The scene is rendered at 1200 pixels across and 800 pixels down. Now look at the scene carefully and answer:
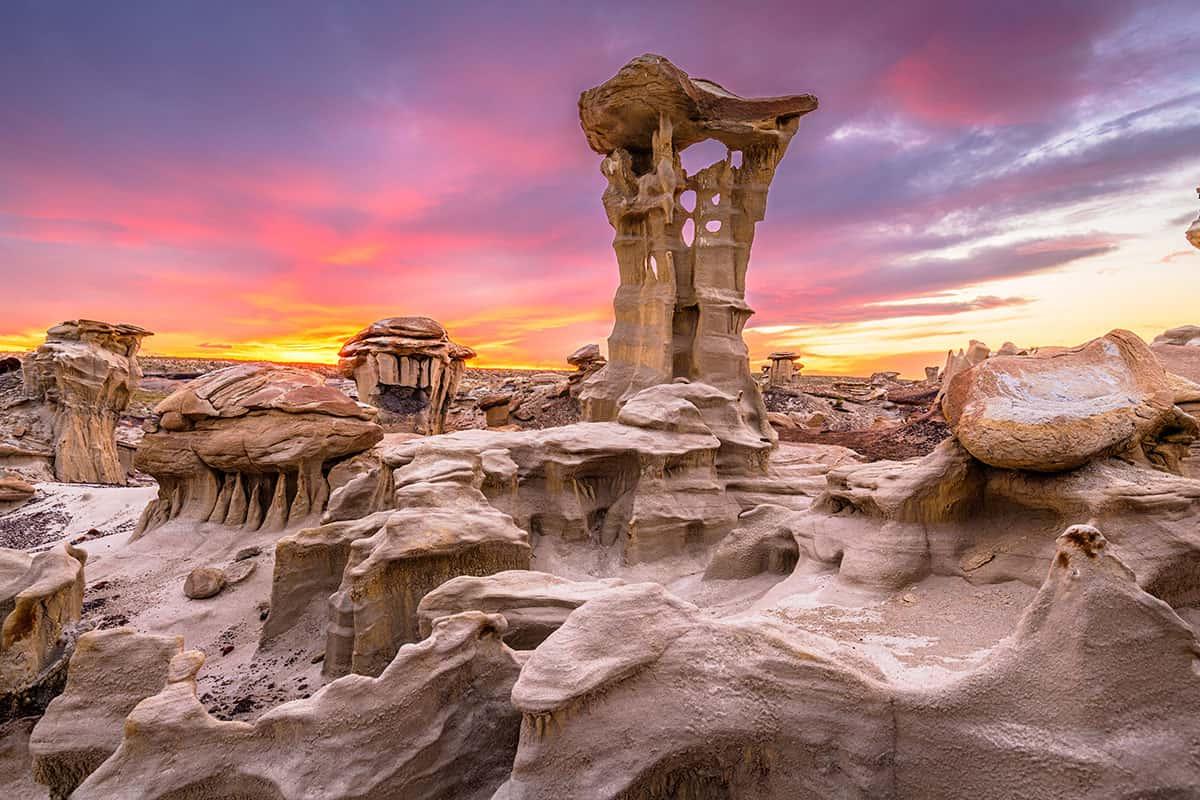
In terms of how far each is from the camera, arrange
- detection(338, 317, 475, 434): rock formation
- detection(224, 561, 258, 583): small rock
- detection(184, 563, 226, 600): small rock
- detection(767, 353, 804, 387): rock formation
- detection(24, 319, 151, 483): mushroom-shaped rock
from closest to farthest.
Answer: detection(184, 563, 226, 600): small rock < detection(224, 561, 258, 583): small rock < detection(24, 319, 151, 483): mushroom-shaped rock < detection(338, 317, 475, 434): rock formation < detection(767, 353, 804, 387): rock formation

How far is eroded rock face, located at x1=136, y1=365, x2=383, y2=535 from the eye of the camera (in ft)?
36.9

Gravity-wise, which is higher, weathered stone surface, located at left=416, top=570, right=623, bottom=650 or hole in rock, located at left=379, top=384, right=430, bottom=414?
hole in rock, located at left=379, top=384, right=430, bottom=414

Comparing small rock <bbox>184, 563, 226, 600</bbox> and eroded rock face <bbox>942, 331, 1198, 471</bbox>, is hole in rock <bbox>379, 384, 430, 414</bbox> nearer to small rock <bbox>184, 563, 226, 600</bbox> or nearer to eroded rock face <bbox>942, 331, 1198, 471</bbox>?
small rock <bbox>184, 563, 226, 600</bbox>

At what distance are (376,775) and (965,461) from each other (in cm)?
614

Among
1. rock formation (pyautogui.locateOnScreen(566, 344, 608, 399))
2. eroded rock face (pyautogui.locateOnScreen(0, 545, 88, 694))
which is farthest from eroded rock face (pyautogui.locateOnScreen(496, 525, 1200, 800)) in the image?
rock formation (pyautogui.locateOnScreen(566, 344, 608, 399))

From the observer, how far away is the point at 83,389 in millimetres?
19328

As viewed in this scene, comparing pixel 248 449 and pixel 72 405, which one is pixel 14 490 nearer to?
pixel 72 405

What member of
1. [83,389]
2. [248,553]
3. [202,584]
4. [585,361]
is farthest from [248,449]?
[585,361]

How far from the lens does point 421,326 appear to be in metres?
24.1

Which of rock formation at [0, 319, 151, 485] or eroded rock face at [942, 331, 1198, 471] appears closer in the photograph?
eroded rock face at [942, 331, 1198, 471]

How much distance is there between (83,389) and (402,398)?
1057 cm

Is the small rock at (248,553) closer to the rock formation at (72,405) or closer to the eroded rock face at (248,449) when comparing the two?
the eroded rock face at (248,449)

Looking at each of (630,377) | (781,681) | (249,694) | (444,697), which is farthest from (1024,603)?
(630,377)

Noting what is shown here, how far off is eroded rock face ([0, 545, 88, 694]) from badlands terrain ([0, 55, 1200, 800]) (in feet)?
0.13
